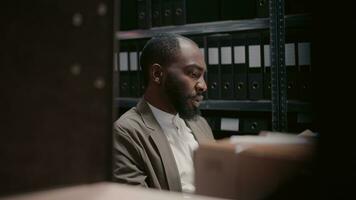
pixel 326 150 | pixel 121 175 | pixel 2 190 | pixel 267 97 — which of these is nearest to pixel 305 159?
pixel 326 150

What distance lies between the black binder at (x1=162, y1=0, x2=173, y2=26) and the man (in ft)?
1.67

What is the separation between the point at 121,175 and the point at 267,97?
1016mm

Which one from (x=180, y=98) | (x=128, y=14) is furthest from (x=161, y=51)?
(x=128, y=14)

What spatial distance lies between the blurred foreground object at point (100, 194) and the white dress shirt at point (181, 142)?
1364 mm

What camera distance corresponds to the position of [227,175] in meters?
0.72

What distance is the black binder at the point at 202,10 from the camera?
253 centimetres

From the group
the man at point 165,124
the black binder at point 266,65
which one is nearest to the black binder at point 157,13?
the man at point 165,124

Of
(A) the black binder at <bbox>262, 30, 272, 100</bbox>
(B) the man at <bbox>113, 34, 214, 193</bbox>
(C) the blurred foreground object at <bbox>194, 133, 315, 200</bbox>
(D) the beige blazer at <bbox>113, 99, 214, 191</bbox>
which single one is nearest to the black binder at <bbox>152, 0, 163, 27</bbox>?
(B) the man at <bbox>113, 34, 214, 193</bbox>

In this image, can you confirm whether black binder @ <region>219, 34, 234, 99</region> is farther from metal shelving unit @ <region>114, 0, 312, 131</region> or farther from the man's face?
the man's face

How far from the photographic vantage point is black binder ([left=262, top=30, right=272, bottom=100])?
2.38 metres

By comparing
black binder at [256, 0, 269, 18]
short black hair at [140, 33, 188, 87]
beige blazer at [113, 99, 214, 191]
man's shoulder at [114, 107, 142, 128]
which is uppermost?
black binder at [256, 0, 269, 18]

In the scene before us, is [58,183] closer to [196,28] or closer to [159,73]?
[159,73]

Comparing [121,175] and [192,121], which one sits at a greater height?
[192,121]

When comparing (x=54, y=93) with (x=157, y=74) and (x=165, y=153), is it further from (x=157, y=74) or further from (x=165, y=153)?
(x=157, y=74)
